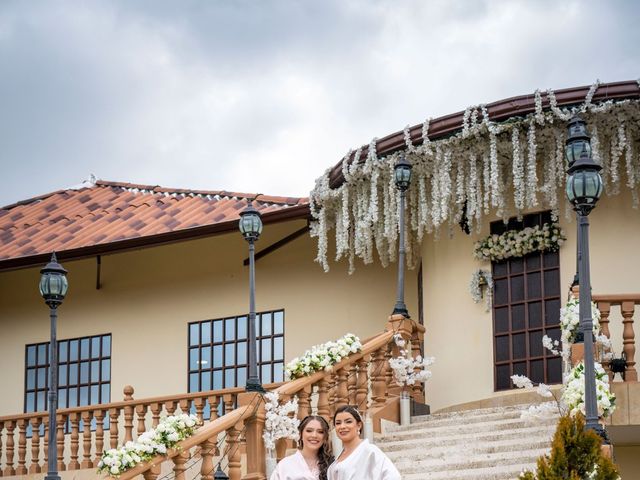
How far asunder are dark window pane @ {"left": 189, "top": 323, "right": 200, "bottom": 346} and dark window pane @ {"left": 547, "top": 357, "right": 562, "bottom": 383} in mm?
6150

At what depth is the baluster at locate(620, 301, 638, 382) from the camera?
1296 cm

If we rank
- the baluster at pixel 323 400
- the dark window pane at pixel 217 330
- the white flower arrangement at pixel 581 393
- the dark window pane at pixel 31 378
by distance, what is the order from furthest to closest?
the dark window pane at pixel 31 378 < the dark window pane at pixel 217 330 < the baluster at pixel 323 400 < the white flower arrangement at pixel 581 393

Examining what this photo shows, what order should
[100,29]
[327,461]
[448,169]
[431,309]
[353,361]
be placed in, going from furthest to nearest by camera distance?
[100,29] → [431,309] → [448,169] → [353,361] → [327,461]

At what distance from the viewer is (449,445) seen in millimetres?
13367

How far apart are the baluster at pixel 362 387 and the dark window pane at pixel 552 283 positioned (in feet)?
8.31

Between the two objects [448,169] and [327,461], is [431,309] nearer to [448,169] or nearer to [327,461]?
[448,169]

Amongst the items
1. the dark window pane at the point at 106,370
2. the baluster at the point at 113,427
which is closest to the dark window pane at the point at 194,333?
the dark window pane at the point at 106,370

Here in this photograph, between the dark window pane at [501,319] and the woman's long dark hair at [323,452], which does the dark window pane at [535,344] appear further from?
the woman's long dark hair at [323,452]

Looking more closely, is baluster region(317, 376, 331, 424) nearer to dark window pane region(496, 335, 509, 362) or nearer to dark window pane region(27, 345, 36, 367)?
dark window pane region(496, 335, 509, 362)

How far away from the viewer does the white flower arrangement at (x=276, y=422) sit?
13.1m

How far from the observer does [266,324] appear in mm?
19359

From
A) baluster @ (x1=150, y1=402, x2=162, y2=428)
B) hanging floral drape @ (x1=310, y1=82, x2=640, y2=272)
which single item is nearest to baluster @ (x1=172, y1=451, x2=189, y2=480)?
baluster @ (x1=150, y1=402, x2=162, y2=428)

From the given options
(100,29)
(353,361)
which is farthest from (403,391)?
(100,29)

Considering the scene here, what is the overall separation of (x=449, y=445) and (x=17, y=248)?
33.2 feet
